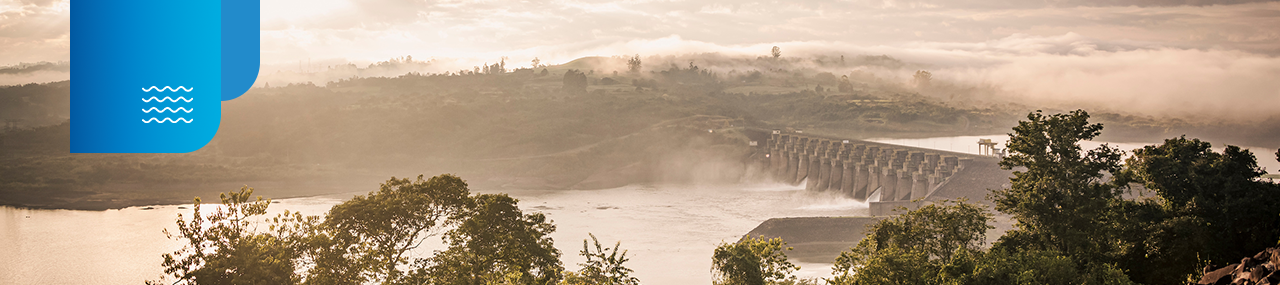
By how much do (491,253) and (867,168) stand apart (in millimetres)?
78216

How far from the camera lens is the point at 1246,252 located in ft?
75.1

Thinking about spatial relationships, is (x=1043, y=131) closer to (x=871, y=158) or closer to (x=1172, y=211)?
(x=1172, y=211)

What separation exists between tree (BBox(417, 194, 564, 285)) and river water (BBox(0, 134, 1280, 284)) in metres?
32.6

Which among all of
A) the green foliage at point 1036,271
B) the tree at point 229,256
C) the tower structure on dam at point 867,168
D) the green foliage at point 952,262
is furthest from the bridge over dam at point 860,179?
the tree at point 229,256

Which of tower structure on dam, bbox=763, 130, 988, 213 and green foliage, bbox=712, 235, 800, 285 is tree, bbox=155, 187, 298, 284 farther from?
tower structure on dam, bbox=763, 130, 988, 213

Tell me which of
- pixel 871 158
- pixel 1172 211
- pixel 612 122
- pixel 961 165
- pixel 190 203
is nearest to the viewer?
pixel 1172 211

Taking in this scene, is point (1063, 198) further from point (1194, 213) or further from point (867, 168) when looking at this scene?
point (867, 168)

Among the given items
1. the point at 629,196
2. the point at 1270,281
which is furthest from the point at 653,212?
the point at 1270,281

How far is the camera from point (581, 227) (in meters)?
87.8

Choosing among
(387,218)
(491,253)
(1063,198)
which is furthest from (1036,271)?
(387,218)

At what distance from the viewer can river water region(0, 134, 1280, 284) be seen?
210ft

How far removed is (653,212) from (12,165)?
98080 mm

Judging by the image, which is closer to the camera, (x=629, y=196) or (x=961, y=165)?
(x=961, y=165)

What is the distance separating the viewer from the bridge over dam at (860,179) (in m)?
65.4
